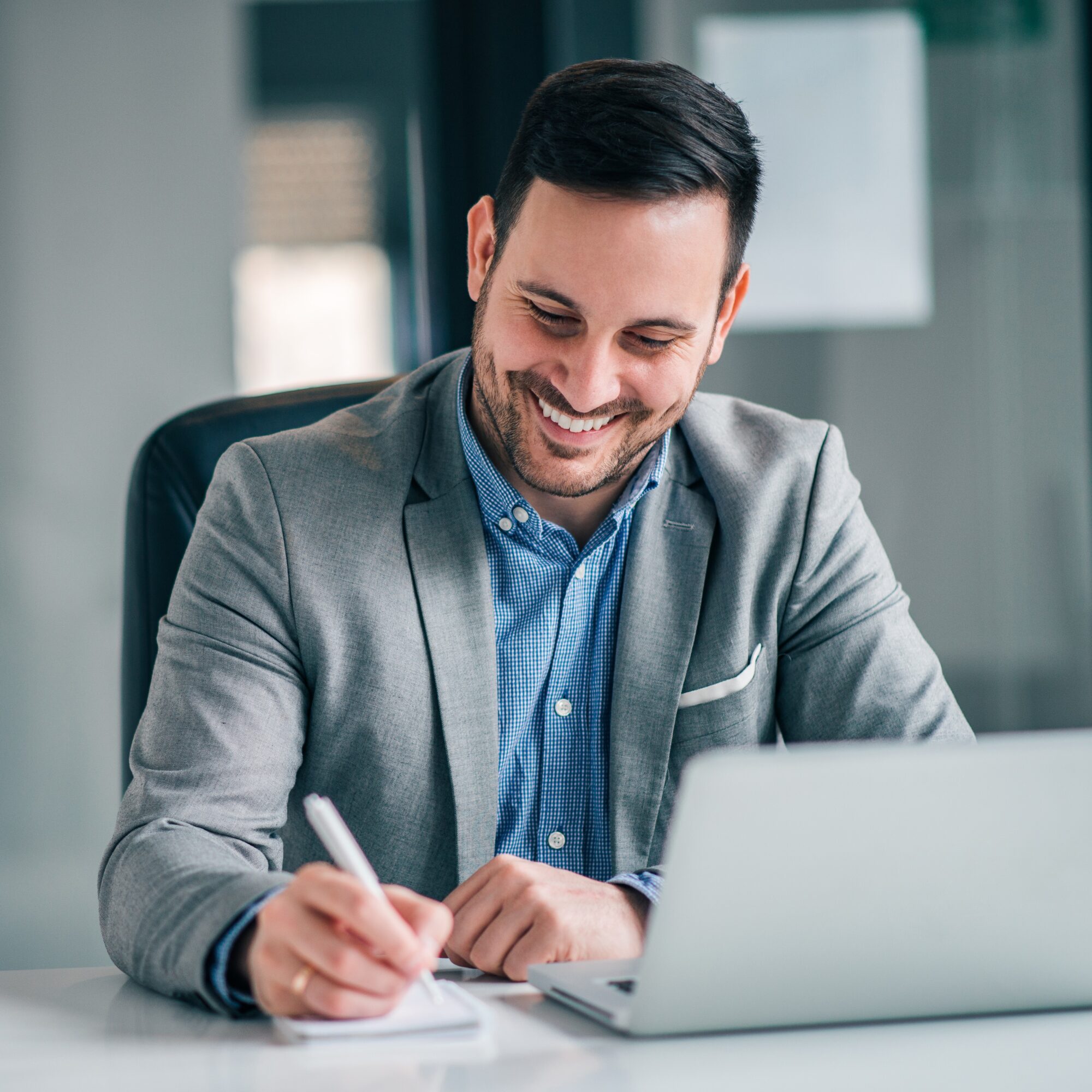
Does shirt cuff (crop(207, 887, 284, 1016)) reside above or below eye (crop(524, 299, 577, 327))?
below

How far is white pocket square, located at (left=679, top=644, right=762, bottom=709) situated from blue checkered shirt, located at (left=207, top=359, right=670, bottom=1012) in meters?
0.09

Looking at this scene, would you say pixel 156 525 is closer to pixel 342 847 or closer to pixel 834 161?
pixel 342 847

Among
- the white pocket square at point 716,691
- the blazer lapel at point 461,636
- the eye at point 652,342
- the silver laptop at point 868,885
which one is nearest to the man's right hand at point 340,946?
the silver laptop at point 868,885

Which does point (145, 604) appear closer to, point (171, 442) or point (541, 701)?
point (171, 442)

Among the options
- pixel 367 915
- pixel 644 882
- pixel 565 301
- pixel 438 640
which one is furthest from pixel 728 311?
pixel 367 915

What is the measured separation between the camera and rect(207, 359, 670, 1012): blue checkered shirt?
1.35 m

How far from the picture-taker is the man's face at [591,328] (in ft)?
4.02

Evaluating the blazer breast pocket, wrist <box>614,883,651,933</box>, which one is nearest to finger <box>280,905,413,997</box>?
wrist <box>614,883,651,933</box>

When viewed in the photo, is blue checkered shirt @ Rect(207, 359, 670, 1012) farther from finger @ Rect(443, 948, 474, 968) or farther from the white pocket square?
finger @ Rect(443, 948, 474, 968)

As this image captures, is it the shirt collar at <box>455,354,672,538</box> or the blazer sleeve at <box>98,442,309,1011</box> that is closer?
the blazer sleeve at <box>98,442,309,1011</box>

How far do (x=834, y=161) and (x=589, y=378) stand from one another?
171cm

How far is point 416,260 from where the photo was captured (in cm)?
274

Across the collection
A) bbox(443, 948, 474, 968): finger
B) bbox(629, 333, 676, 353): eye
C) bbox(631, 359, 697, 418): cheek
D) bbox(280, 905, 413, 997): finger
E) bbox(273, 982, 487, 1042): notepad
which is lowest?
bbox(443, 948, 474, 968): finger

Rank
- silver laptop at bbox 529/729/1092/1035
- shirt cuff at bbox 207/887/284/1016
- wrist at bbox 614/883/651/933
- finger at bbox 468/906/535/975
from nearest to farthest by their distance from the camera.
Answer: silver laptop at bbox 529/729/1092/1035, shirt cuff at bbox 207/887/284/1016, finger at bbox 468/906/535/975, wrist at bbox 614/883/651/933
